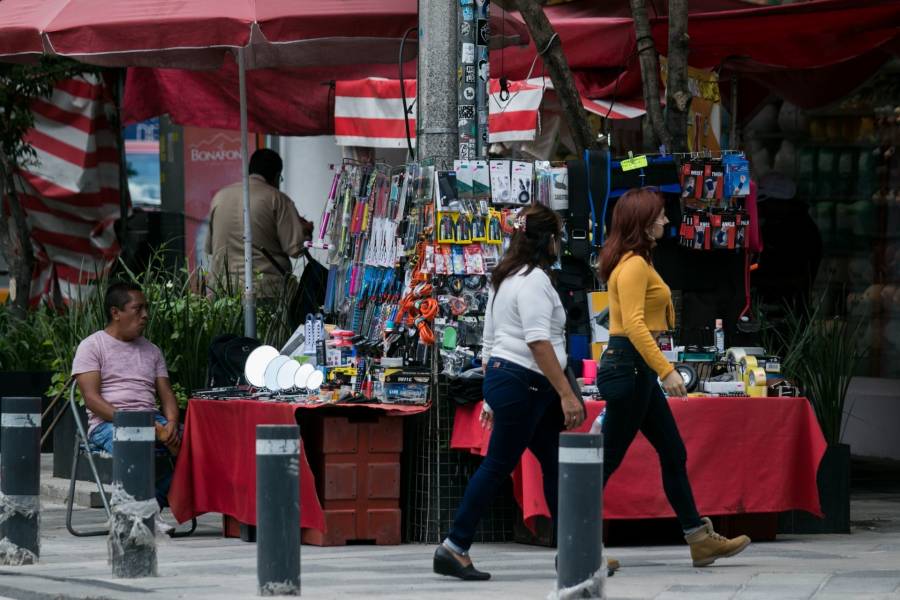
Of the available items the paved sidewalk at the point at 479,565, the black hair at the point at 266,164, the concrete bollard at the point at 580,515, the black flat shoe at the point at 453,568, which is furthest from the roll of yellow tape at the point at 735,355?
the black hair at the point at 266,164

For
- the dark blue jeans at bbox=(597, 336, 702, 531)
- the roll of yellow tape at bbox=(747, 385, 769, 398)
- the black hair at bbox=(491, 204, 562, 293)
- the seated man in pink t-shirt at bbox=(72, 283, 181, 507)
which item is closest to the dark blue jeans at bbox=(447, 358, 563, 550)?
the dark blue jeans at bbox=(597, 336, 702, 531)

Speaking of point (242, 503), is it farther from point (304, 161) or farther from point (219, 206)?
point (304, 161)

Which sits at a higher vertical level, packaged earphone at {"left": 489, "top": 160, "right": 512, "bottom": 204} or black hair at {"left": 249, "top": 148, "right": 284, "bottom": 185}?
black hair at {"left": 249, "top": 148, "right": 284, "bottom": 185}

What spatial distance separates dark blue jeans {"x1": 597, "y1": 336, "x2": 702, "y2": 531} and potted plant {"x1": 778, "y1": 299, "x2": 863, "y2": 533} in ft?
5.93

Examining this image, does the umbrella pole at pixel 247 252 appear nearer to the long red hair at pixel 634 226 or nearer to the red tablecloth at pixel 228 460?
the red tablecloth at pixel 228 460

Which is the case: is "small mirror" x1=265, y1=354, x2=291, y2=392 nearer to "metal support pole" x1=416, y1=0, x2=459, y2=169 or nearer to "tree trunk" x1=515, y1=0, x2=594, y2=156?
"metal support pole" x1=416, y1=0, x2=459, y2=169

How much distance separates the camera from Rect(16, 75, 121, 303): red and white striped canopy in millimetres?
17562

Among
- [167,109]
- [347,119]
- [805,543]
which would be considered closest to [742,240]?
[805,543]

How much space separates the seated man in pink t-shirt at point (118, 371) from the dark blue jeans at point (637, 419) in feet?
9.64

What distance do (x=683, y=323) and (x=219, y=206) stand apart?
3968 mm

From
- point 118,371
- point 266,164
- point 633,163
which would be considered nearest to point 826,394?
point 633,163

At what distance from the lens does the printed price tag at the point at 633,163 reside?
9.27m

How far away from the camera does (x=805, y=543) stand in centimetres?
905

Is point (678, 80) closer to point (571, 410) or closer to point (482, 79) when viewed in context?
point (482, 79)
